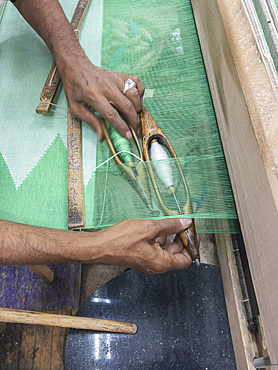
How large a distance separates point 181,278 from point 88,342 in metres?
0.46

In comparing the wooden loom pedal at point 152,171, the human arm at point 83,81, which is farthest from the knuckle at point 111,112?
the wooden loom pedal at point 152,171

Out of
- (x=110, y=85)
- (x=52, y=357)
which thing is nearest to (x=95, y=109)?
(x=110, y=85)

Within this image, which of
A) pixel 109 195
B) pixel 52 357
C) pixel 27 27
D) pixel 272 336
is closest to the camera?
pixel 272 336

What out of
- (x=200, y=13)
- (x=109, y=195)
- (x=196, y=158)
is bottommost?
(x=109, y=195)

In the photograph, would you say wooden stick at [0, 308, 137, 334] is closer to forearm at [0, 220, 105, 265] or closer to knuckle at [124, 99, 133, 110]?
forearm at [0, 220, 105, 265]

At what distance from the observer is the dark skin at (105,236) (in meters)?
0.83

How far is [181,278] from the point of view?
126 cm

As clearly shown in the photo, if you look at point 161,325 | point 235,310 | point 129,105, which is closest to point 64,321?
point 161,325

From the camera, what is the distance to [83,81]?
108cm

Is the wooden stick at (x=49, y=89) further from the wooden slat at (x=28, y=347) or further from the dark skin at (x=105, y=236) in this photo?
the wooden slat at (x=28, y=347)

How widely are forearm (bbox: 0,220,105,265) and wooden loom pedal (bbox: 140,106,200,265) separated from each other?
258 millimetres

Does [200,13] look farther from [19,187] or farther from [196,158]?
[19,187]

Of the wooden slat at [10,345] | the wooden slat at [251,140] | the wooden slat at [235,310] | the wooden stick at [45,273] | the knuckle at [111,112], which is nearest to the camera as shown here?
the wooden slat at [251,140]

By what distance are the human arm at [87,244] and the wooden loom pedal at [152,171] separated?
0.26ft
